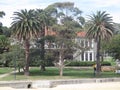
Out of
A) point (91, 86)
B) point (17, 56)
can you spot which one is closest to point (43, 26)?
point (17, 56)

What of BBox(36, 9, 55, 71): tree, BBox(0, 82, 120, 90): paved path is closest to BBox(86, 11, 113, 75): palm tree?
BBox(36, 9, 55, 71): tree

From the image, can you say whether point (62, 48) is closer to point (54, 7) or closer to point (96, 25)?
point (96, 25)

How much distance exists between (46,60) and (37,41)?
14.2 feet

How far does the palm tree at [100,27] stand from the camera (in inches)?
2995

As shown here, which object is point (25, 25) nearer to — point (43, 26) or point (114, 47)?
point (43, 26)

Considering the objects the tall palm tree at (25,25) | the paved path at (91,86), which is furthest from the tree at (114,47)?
the paved path at (91,86)

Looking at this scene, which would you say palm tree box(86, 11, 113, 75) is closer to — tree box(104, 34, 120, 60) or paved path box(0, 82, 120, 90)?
tree box(104, 34, 120, 60)

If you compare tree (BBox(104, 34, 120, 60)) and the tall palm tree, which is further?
tree (BBox(104, 34, 120, 60))

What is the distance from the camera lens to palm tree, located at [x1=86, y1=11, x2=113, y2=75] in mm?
76062

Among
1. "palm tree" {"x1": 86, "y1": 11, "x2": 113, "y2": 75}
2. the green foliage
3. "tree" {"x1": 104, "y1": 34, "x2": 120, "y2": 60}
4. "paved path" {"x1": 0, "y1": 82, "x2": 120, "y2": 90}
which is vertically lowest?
"paved path" {"x1": 0, "y1": 82, "x2": 120, "y2": 90}

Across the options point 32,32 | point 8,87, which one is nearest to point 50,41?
point 32,32

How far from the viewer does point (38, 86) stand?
187ft

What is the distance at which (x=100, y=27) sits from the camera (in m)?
76.0

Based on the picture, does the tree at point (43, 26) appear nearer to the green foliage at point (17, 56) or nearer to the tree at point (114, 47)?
the green foliage at point (17, 56)
